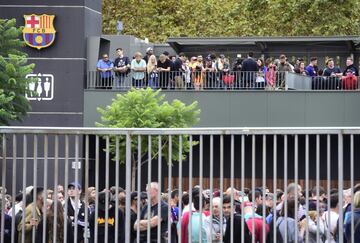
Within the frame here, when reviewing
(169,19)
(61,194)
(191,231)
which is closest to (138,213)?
(191,231)

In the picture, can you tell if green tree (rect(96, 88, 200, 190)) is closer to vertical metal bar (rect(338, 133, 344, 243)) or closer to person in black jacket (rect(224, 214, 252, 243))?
person in black jacket (rect(224, 214, 252, 243))

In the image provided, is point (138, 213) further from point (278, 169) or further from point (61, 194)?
point (61, 194)

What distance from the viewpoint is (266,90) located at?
145ft

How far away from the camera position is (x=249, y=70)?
4288 centimetres

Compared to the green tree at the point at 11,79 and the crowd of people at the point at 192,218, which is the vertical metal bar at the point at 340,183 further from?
the green tree at the point at 11,79

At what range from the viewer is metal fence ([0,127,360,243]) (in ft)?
39.2

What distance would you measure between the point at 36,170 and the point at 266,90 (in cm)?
3226

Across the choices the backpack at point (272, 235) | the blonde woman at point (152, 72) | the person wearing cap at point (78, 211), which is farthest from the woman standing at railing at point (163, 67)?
the backpack at point (272, 235)

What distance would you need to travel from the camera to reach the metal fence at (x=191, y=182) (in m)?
12.0

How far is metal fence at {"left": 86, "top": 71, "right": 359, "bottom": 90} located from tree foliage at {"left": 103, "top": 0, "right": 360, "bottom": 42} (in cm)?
2364

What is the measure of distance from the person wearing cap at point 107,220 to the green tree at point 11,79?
6777 millimetres

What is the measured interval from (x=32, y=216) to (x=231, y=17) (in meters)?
61.2

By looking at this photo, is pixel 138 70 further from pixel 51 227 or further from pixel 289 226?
pixel 289 226

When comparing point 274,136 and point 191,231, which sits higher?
point 274,136
